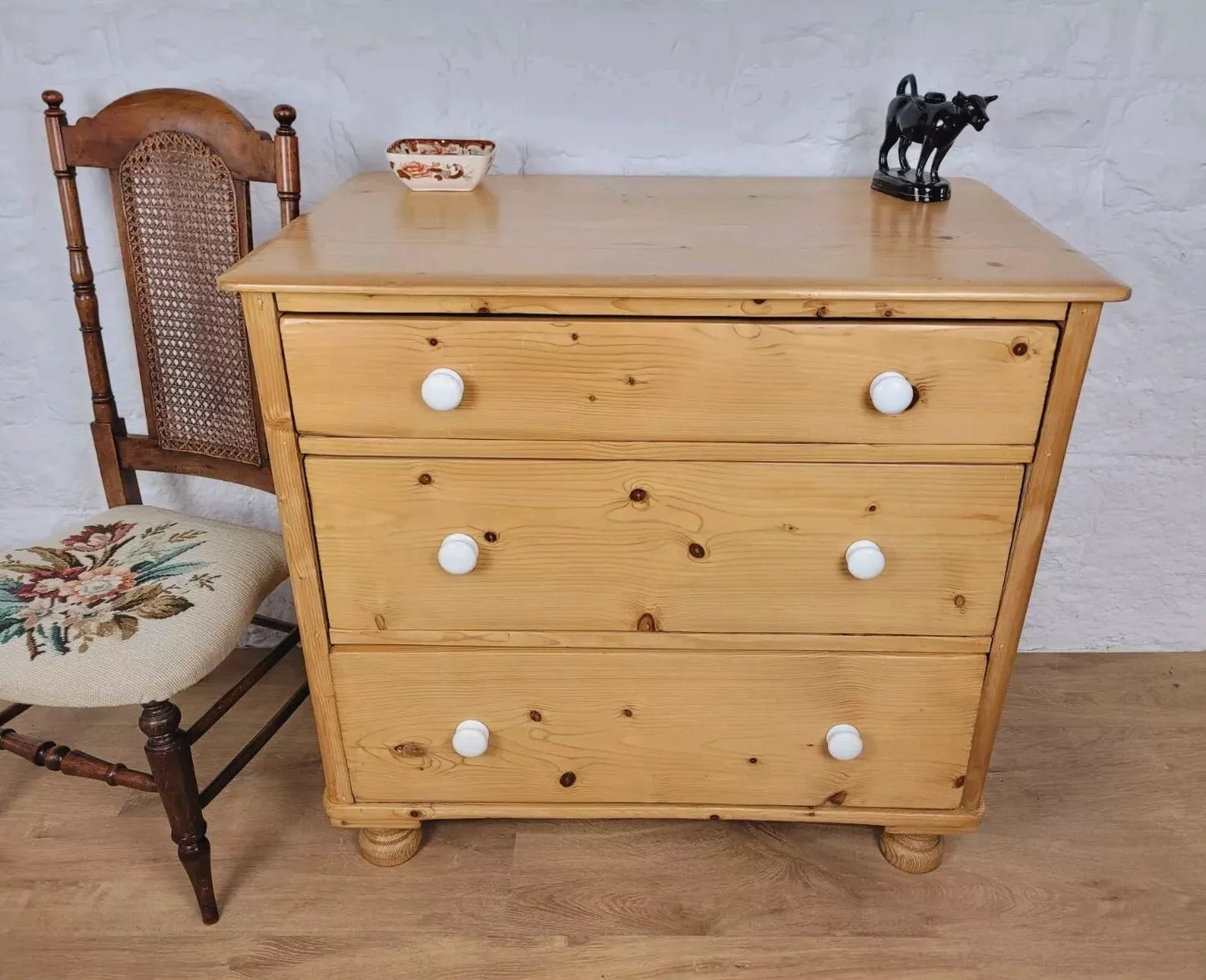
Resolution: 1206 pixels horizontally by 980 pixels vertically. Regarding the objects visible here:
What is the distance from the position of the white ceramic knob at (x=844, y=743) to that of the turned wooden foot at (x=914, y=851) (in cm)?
24

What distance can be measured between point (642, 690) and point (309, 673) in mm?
456

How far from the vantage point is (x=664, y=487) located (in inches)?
46.9

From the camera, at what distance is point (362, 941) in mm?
1397

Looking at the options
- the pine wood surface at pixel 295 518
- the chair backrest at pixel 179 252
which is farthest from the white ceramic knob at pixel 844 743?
the chair backrest at pixel 179 252

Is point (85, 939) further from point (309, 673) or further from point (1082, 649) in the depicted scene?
point (1082, 649)

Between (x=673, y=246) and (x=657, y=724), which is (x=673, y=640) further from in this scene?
(x=673, y=246)

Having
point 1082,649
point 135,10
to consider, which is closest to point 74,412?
point 135,10

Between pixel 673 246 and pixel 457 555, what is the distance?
1.51 feet

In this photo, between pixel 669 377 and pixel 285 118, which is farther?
pixel 285 118

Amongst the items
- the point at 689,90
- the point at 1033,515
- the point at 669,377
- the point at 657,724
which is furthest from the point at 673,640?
the point at 689,90

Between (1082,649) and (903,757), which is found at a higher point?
(903,757)

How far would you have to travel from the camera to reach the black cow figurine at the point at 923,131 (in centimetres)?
130

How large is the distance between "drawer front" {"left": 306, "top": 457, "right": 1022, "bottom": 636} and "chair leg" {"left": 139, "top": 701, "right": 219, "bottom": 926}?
0.82 feet

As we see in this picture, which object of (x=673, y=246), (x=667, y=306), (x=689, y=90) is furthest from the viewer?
(x=689, y=90)
